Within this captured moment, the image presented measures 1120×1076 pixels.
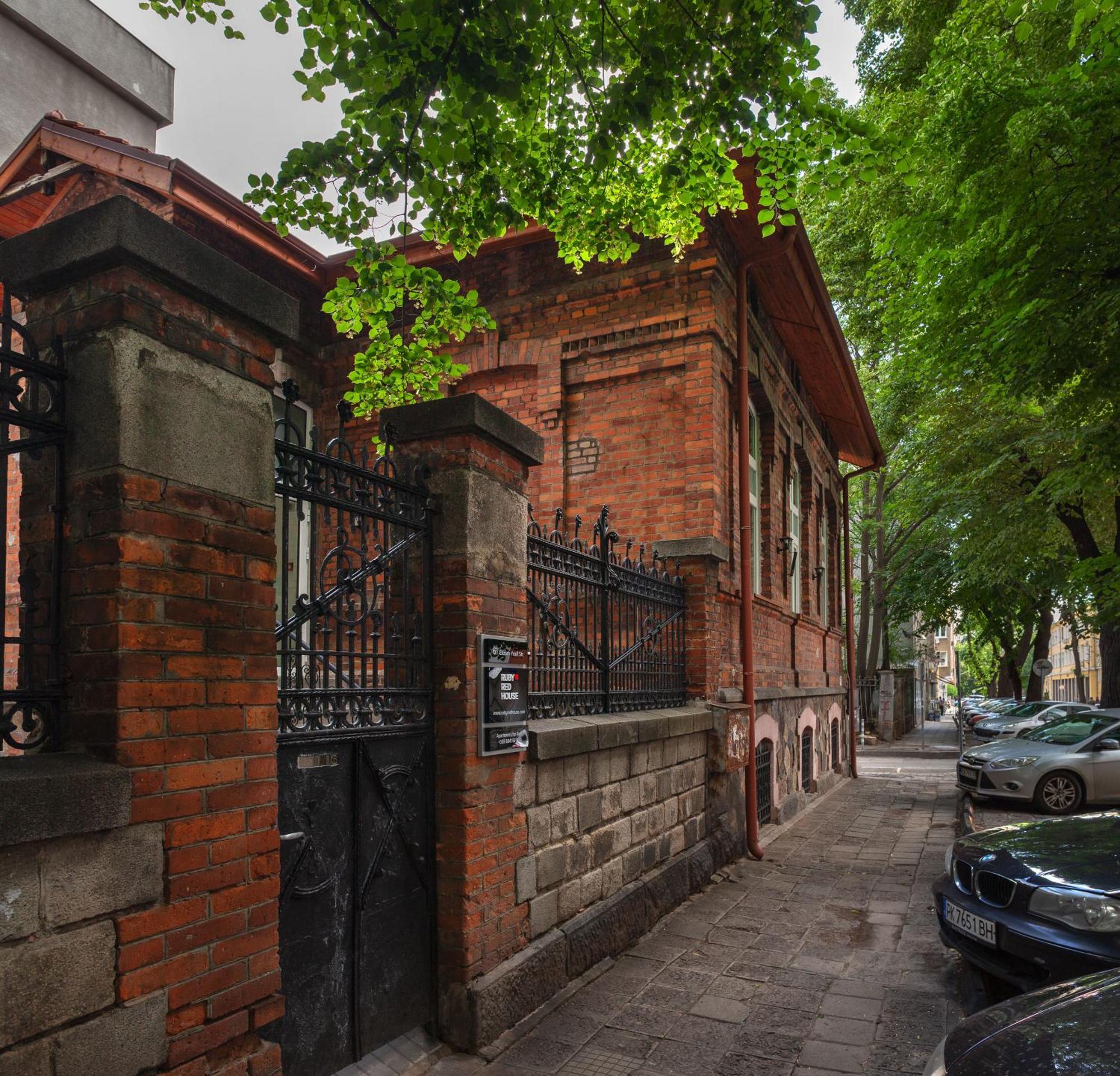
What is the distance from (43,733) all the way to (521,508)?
2972mm

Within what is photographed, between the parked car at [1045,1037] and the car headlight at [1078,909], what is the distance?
58.2 inches

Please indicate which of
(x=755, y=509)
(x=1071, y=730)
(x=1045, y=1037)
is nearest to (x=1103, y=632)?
(x=1071, y=730)

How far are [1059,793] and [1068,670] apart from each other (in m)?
75.3

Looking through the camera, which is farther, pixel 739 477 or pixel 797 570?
pixel 797 570

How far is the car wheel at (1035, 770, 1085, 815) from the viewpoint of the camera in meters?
12.1

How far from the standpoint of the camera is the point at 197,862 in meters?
2.79

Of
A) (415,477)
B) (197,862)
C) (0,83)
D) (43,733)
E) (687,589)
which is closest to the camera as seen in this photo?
(43,733)

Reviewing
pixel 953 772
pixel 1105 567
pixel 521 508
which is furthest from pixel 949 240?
pixel 953 772

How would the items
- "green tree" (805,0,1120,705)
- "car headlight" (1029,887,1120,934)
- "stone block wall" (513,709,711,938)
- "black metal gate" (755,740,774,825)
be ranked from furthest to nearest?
"black metal gate" (755,740,774,825), "green tree" (805,0,1120,705), "stone block wall" (513,709,711,938), "car headlight" (1029,887,1120,934)

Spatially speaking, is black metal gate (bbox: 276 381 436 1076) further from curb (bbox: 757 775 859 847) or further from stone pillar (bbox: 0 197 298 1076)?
curb (bbox: 757 775 859 847)

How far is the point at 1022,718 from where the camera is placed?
90.1 feet

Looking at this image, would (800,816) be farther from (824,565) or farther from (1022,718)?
(1022,718)

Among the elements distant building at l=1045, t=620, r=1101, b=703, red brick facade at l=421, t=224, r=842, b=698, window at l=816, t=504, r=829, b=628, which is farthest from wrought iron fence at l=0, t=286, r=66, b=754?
distant building at l=1045, t=620, r=1101, b=703

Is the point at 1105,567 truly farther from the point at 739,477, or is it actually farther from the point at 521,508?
the point at 521,508
